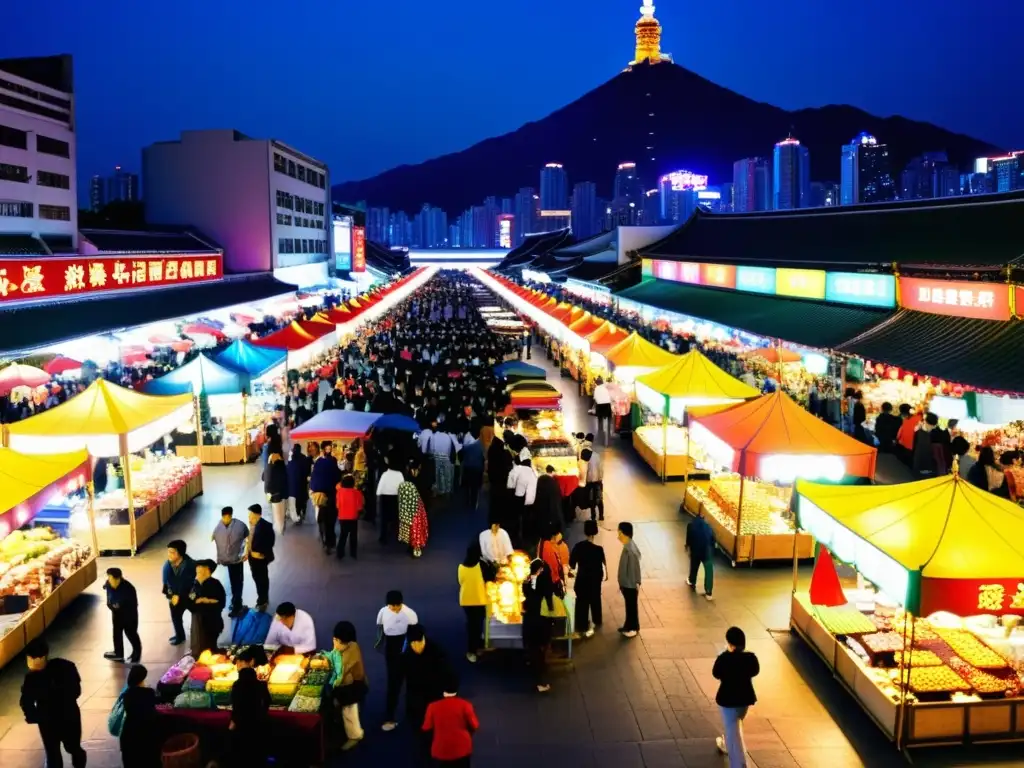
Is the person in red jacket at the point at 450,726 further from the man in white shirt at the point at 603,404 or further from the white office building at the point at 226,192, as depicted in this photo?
the white office building at the point at 226,192

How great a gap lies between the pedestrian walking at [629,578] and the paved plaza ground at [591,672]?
6.4 inches

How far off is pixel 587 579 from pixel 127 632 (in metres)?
4.63

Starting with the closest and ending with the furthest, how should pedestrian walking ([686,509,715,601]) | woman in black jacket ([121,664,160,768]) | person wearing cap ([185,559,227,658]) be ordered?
1. woman in black jacket ([121,664,160,768])
2. person wearing cap ([185,559,227,658])
3. pedestrian walking ([686,509,715,601])

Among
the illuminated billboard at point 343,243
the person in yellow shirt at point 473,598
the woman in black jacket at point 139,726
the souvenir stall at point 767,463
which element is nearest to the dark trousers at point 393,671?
the person in yellow shirt at point 473,598

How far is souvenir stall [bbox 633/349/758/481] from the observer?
15.2m

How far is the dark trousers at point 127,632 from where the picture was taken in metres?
8.55

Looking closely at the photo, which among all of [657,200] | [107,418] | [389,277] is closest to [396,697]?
[107,418]

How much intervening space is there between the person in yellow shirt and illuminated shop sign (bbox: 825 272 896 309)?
39.9 feet

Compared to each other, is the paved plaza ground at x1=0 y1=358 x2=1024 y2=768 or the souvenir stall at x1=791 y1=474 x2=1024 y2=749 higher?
the souvenir stall at x1=791 y1=474 x2=1024 y2=749

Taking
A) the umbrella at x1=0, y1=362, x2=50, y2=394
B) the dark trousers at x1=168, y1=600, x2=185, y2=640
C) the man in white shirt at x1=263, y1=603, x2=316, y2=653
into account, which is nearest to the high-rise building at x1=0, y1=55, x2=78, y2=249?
the umbrella at x1=0, y1=362, x2=50, y2=394

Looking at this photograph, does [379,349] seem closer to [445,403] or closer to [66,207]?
[445,403]

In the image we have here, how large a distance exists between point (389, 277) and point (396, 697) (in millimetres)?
91614

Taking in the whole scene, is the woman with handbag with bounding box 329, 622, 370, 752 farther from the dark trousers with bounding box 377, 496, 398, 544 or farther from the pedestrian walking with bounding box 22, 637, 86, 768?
the dark trousers with bounding box 377, 496, 398, 544

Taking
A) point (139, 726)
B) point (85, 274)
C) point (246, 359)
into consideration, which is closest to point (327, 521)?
point (139, 726)
